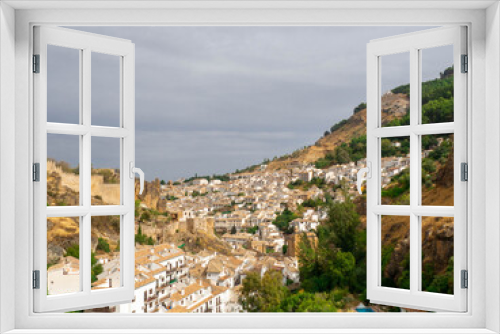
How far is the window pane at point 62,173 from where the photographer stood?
2896mm

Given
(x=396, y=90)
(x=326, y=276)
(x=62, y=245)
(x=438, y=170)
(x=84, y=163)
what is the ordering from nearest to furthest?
(x=84, y=163) < (x=62, y=245) < (x=438, y=170) < (x=396, y=90) < (x=326, y=276)

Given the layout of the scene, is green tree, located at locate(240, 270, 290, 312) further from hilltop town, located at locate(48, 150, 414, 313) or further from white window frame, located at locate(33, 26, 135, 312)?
white window frame, located at locate(33, 26, 135, 312)

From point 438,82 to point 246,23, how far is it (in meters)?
2.32

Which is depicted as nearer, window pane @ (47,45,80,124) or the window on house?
window pane @ (47,45,80,124)

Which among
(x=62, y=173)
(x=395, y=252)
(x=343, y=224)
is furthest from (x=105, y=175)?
(x=395, y=252)

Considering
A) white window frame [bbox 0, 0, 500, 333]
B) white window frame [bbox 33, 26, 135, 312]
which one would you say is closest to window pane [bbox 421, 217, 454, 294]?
white window frame [bbox 0, 0, 500, 333]

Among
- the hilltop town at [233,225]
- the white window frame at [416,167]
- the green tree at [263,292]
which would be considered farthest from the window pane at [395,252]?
the white window frame at [416,167]

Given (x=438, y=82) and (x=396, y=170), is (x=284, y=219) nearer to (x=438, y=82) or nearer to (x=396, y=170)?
(x=396, y=170)

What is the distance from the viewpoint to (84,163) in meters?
1.96

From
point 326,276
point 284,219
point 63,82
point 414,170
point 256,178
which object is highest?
point 63,82

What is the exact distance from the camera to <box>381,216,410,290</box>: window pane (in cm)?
326

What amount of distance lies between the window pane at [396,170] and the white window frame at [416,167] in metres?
1.81

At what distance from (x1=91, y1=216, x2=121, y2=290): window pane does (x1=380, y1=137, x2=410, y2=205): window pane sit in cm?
263

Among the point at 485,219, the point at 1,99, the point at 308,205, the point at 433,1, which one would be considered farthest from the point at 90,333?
the point at 308,205
